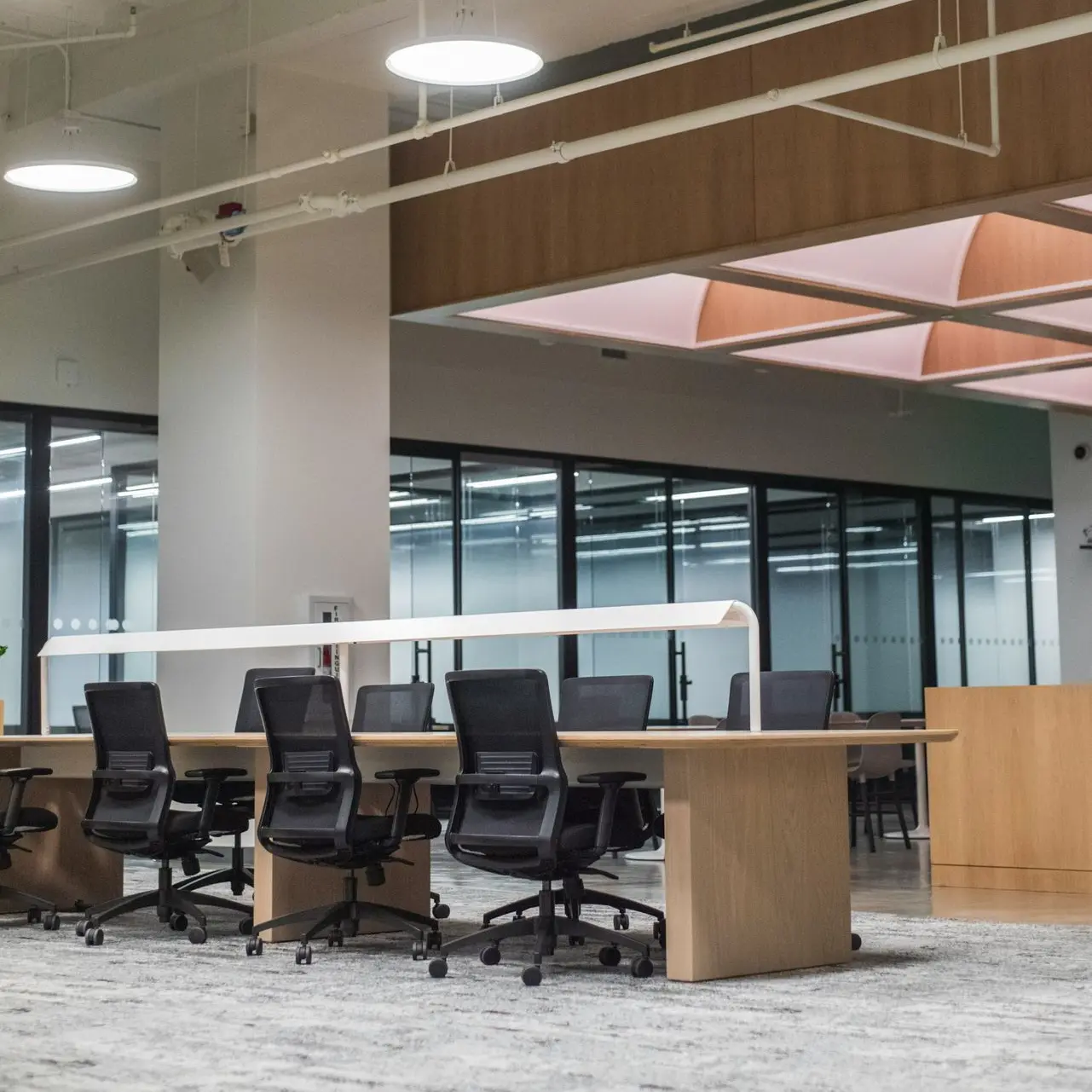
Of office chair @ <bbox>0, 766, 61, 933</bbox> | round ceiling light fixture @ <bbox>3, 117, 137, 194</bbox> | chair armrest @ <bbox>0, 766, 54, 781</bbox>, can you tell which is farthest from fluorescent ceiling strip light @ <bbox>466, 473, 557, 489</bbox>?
chair armrest @ <bbox>0, 766, 54, 781</bbox>

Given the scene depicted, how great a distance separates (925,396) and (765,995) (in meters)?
13.4

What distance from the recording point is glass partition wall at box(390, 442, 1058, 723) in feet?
48.5

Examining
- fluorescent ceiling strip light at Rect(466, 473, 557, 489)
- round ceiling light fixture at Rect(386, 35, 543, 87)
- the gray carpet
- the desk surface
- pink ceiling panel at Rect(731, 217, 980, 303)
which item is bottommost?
the gray carpet

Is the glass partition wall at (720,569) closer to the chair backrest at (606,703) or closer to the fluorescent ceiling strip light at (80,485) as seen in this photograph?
the fluorescent ceiling strip light at (80,485)

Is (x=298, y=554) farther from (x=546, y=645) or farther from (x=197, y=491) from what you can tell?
(x=546, y=645)

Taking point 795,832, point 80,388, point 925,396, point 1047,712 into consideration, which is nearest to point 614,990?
point 795,832

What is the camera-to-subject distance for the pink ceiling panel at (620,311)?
11.0 meters

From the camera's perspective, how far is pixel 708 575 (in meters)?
16.5

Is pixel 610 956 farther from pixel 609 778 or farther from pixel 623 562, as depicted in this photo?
pixel 623 562

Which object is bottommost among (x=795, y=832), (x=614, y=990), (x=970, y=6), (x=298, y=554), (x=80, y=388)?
(x=614, y=990)

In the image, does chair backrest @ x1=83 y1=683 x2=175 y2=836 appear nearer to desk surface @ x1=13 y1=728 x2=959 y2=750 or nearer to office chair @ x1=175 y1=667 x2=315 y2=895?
office chair @ x1=175 y1=667 x2=315 y2=895

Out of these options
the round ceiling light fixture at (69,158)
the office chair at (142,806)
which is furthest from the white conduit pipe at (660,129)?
the office chair at (142,806)

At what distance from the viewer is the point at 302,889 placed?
7.22 m

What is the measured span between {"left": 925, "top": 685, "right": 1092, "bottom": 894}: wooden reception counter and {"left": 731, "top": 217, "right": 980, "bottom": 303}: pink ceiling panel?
225cm
